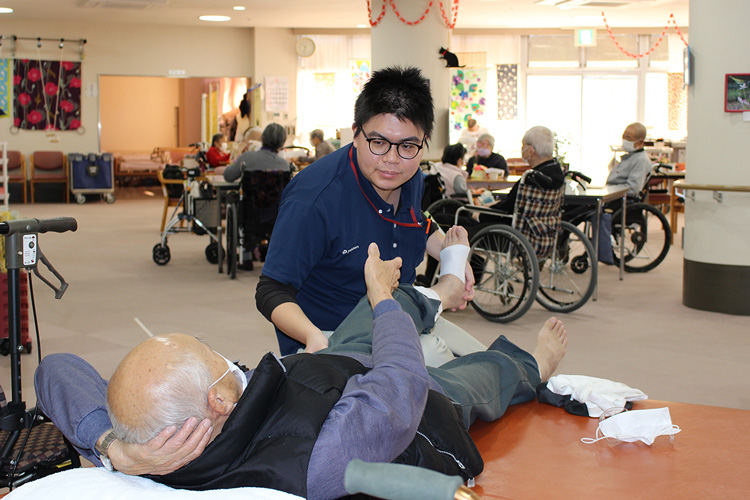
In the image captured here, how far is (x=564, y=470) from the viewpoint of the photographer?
1663 mm

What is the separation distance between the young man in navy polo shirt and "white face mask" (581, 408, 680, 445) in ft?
1.60

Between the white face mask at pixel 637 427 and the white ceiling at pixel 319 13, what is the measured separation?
970cm

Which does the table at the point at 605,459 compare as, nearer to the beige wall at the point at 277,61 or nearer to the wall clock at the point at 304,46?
the beige wall at the point at 277,61

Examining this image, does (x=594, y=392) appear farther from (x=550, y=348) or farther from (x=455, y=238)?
(x=455, y=238)

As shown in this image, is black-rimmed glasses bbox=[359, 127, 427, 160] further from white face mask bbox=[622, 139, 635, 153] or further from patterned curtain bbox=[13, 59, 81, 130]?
patterned curtain bbox=[13, 59, 81, 130]

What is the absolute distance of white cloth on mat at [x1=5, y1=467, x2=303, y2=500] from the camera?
123 centimetres

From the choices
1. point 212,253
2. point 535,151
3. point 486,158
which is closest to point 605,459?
point 535,151

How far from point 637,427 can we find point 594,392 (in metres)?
0.21

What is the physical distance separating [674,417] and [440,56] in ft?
23.1

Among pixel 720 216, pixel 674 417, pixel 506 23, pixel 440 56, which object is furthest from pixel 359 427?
pixel 506 23

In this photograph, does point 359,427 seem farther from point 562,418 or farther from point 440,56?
point 440,56

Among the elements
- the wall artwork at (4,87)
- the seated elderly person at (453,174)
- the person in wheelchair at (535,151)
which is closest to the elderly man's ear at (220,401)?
the person in wheelchair at (535,151)

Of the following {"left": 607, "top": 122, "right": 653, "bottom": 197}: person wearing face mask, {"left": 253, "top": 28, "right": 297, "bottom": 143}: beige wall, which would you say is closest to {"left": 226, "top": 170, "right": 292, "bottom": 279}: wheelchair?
{"left": 607, "top": 122, "right": 653, "bottom": 197}: person wearing face mask

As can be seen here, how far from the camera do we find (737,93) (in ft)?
15.3
